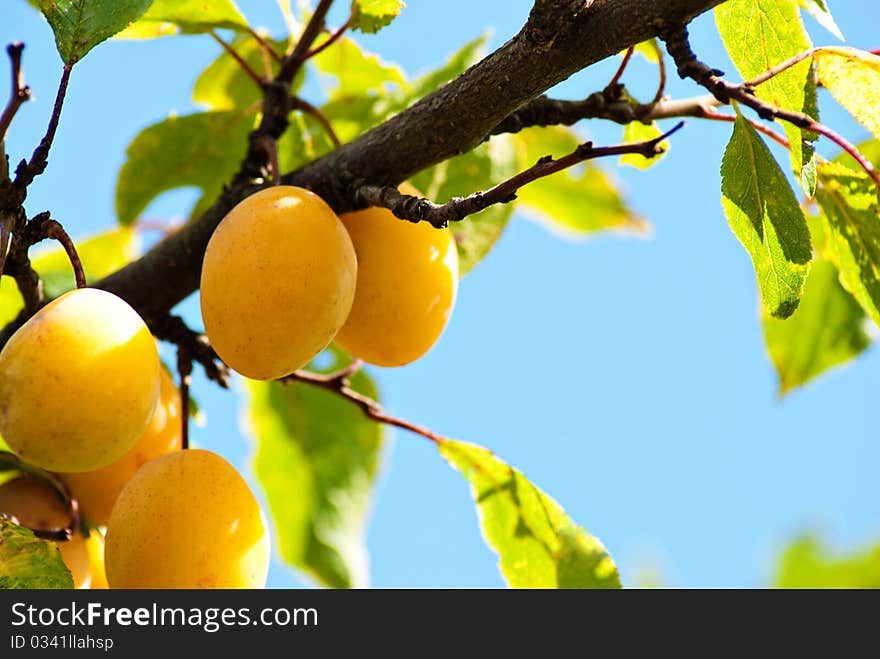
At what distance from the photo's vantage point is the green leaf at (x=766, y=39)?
0.81m

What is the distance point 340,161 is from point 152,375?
9.7 inches

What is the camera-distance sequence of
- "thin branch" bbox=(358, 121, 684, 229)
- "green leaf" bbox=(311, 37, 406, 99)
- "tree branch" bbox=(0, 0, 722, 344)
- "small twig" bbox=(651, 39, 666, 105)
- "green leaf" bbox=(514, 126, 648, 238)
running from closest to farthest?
1. "thin branch" bbox=(358, 121, 684, 229)
2. "tree branch" bbox=(0, 0, 722, 344)
3. "small twig" bbox=(651, 39, 666, 105)
4. "green leaf" bbox=(311, 37, 406, 99)
5. "green leaf" bbox=(514, 126, 648, 238)

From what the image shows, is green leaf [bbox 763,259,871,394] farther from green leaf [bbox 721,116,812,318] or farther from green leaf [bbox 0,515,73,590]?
green leaf [bbox 0,515,73,590]

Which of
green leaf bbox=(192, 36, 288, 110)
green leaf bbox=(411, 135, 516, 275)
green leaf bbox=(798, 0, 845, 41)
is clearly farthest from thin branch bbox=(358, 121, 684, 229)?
green leaf bbox=(192, 36, 288, 110)

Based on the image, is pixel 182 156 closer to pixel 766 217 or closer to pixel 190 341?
pixel 190 341

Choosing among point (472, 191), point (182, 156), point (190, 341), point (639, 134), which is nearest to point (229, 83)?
point (182, 156)

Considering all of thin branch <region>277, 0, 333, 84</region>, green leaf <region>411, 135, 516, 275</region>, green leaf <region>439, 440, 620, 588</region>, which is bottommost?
green leaf <region>439, 440, 620, 588</region>

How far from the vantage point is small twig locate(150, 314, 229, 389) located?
1.01 meters

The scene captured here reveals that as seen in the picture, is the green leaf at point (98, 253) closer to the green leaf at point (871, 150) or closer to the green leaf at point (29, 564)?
the green leaf at point (29, 564)

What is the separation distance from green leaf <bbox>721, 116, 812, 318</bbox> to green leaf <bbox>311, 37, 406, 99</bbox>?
60 cm

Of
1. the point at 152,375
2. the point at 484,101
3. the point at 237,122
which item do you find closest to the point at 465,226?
the point at 237,122

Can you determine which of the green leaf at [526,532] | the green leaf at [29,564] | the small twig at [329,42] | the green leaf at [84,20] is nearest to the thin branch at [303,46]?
the small twig at [329,42]

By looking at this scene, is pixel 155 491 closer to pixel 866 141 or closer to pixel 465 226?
pixel 465 226

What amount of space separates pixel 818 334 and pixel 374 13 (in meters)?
0.63
